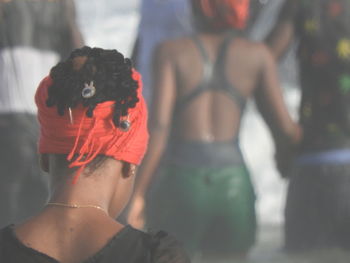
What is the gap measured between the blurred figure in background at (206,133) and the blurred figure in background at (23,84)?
1.53 ft

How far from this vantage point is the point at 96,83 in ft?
4.79

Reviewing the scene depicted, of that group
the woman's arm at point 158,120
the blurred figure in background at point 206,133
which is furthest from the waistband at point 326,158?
the woman's arm at point 158,120

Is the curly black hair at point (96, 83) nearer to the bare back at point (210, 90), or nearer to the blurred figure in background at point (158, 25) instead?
the bare back at point (210, 90)

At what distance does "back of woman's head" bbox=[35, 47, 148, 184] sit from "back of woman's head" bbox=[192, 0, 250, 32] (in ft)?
8.72

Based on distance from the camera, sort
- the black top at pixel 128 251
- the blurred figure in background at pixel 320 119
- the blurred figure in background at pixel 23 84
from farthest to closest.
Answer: the blurred figure in background at pixel 320 119 < the blurred figure in background at pixel 23 84 < the black top at pixel 128 251

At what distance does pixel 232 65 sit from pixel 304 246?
0.91 metres

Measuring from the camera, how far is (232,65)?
13.4ft

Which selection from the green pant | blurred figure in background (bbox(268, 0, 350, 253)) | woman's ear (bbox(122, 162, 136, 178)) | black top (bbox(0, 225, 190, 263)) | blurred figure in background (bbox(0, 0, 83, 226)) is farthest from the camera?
blurred figure in background (bbox(268, 0, 350, 253))

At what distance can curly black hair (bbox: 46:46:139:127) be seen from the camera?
1.46 m

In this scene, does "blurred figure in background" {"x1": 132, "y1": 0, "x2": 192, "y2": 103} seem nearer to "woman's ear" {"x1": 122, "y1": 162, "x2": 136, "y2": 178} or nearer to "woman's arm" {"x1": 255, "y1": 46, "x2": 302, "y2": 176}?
"woman's arm" {"x1": 255, "y1": 46, "x2": 302, "y2": 176}

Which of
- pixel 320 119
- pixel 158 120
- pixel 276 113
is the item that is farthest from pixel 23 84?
pixel 320 119

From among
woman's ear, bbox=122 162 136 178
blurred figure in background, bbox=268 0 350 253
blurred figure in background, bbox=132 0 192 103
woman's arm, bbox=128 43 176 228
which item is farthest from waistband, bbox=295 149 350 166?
woman's ear, bbox=122 162 136 178

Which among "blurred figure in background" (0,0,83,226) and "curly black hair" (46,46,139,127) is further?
"blurred figure in background" (0,0,83,226)

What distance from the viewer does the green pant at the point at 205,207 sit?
3.93m
